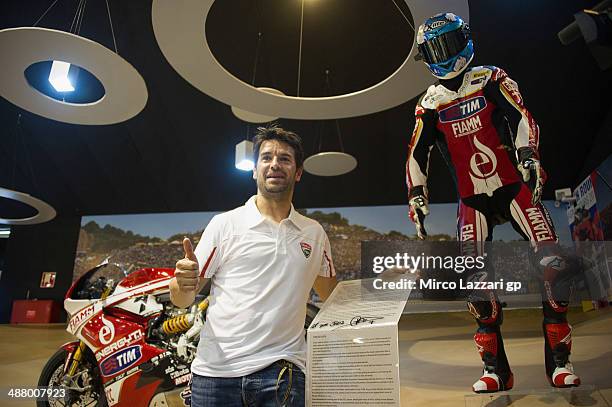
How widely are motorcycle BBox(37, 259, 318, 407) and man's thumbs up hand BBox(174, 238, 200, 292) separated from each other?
3.75 ft

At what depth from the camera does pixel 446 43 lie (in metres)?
2.14

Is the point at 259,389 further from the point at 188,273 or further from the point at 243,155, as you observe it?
the point at 243,155

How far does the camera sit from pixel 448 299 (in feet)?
4.73

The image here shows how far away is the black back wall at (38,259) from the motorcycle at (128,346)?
12.1 meters

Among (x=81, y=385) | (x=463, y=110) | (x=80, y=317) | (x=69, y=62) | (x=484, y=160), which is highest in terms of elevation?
(x=69, y=62)

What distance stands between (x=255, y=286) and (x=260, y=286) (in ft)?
0.05

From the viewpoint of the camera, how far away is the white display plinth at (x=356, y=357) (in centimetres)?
92

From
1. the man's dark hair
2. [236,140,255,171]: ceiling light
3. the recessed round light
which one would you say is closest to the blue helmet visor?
the man's dark hair

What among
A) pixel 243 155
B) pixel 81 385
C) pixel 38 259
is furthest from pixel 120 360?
pixel 38 259

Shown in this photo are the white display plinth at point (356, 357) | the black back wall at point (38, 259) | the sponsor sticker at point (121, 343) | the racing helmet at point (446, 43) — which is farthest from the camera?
the black back wall at point (38, 259)

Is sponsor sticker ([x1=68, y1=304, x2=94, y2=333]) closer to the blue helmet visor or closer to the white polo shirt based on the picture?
the white polo shirt

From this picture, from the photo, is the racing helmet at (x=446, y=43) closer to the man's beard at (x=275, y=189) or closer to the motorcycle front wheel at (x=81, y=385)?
→ the man's beard at (x=275, y=189)

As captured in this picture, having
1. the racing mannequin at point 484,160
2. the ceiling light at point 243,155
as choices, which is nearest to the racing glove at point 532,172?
the racing mannequin at point 484,160

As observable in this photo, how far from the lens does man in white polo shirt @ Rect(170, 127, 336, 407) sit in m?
1.33
